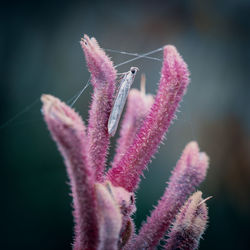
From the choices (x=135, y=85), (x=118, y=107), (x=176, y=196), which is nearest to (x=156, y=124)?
(x=118, y=107)

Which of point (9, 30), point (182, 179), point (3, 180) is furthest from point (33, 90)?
point (182, 179)

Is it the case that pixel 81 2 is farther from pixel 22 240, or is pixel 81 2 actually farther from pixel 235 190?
pixel 235 190

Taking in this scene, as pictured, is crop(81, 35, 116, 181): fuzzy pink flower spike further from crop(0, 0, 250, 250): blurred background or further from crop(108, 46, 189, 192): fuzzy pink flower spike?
crop(0, 0, 250, 250): blurred background

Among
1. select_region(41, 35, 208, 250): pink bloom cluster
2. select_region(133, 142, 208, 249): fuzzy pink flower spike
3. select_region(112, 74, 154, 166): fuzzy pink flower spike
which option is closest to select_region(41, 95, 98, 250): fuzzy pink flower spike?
select_region(41, 35, 208, 250): pink bloom cluster

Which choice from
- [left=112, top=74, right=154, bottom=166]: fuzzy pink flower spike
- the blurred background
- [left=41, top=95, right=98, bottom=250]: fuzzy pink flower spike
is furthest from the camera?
the blurred background

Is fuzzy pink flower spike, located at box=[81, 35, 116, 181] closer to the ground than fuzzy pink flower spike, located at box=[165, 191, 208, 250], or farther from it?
farther from it

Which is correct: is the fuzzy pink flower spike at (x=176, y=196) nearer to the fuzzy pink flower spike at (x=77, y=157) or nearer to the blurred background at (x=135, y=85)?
the fuzzy pink flower spike at (x=77, y=157)

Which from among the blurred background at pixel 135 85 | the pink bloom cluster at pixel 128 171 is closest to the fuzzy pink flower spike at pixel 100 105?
the pink bloom cluster at pixel 128 171
